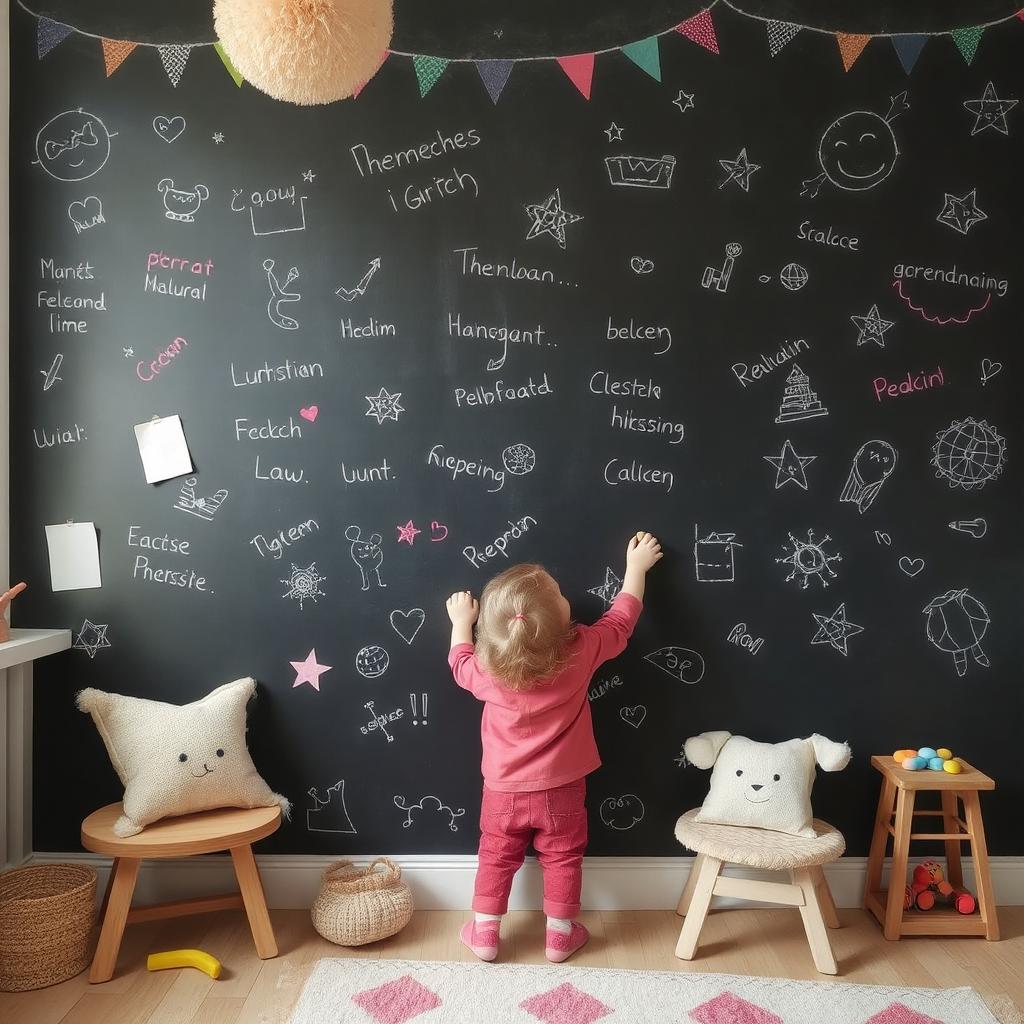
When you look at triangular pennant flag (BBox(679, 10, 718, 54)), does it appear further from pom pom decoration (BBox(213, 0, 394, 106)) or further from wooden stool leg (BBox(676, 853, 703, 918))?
wooden stool leg (BBox(676, 853, 703, 918))

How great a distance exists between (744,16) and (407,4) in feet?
3.28

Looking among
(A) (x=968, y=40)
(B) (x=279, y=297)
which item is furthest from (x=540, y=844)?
(A) (x=968, y=40)

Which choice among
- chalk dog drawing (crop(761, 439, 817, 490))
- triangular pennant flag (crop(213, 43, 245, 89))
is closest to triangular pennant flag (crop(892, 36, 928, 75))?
chalk dog drawing (crop(761, 439, 817, 490))

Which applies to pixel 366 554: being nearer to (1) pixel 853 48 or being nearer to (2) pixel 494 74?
(2) pixel 494 74

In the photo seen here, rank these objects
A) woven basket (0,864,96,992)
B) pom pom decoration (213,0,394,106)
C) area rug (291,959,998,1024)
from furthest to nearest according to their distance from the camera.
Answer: woven basket (0,864,96,992) → area rug (291,959,998,1024) → pom pom decoration (213,0,394,106)

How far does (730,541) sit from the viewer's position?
2.87m

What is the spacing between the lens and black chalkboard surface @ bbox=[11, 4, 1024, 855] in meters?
2.84

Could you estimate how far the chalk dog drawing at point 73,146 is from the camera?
9.37 ft

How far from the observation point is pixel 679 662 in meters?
2.89

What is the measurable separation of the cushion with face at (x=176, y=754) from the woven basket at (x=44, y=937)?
0.75 feet

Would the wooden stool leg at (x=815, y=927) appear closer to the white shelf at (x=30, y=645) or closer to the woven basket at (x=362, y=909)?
the woven basket at (x=362, y=909)

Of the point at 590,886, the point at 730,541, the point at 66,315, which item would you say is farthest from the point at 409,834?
the point at 66,315

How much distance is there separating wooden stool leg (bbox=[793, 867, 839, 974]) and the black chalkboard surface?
45 centimetres

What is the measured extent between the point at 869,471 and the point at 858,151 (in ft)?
3.12
